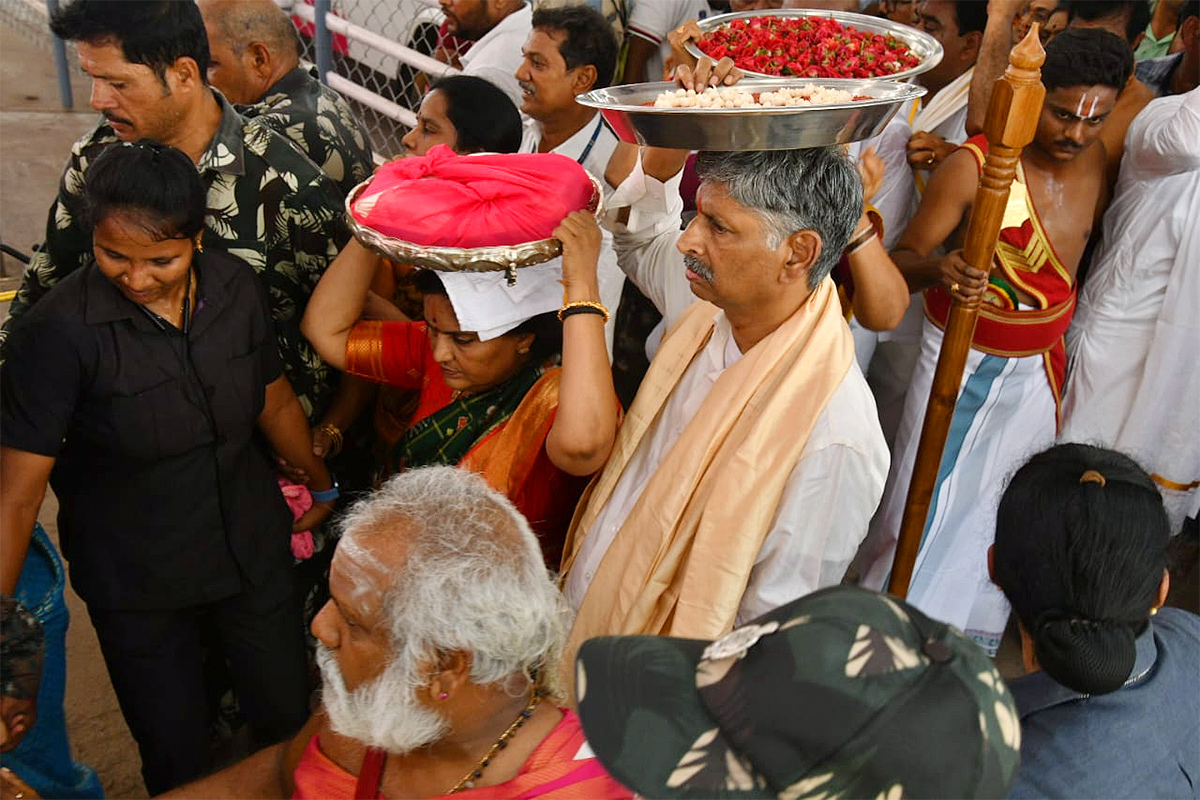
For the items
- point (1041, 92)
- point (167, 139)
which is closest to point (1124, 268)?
point (1041, 92)

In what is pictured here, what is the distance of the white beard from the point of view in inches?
59.4

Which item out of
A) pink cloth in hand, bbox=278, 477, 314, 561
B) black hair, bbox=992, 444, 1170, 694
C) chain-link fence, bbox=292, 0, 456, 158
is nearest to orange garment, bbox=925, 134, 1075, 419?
black hair, bbox=992, 444, 1170, 694

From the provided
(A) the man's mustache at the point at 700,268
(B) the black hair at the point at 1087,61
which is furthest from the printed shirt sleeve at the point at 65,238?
(B) the black hair at the point at 1087,61

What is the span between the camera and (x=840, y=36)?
8.89 ft

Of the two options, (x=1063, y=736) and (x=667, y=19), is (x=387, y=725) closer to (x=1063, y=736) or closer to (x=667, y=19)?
(x=1063, y=736)

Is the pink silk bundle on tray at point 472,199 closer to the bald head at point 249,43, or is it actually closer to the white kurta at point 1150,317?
the bald head at point 249,43

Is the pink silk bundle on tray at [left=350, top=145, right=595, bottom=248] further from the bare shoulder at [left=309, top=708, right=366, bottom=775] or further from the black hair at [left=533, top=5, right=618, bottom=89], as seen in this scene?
the black hair at [left=533, top=5, right=618, bottom=89]

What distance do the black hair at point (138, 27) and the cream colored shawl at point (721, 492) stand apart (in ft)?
4.82

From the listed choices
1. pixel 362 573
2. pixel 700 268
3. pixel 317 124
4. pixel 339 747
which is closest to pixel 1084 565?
pixel 700 268

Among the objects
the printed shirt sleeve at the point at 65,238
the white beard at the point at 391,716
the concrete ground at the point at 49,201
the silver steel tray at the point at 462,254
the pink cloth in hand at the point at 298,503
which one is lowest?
the concrete ground at the point at 49,201

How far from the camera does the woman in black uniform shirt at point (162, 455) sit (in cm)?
205

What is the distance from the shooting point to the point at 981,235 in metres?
2.55

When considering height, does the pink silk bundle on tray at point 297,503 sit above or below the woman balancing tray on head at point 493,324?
below

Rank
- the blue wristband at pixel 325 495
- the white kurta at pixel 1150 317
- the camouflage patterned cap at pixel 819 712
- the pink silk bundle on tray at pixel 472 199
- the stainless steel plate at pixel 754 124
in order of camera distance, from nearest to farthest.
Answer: the camouflage patterned cap at pixel 819 712, the stainless steel plate at pixel 754 124, the pink silk bundle on tray at pixel 472 199, the blue wristband at pixel 325 495, the white kurta at pixel 1150 317
